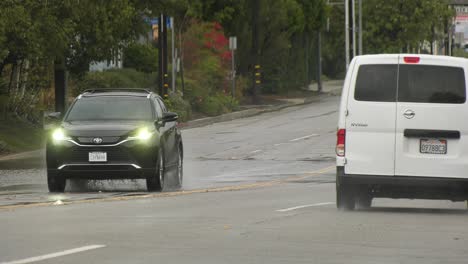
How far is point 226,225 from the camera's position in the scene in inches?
584

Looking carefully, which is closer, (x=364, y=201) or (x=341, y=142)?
(x=341, y=142)

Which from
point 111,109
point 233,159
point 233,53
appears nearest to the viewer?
point 111,109

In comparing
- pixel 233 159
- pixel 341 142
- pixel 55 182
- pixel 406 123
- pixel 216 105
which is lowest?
pixel 216 105

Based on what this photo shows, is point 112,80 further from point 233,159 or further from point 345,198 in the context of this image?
point 345,198

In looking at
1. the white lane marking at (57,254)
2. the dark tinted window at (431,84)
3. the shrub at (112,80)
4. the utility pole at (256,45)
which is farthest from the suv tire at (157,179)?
the utility pole at (256,45)

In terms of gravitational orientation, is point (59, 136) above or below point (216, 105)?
above

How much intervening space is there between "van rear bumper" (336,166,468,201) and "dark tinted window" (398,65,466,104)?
102 centimetres

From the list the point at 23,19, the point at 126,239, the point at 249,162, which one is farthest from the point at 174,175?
the point at 126,239

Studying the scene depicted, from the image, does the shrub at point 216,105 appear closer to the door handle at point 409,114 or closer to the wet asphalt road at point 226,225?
the wet asphalt road at point 226,225

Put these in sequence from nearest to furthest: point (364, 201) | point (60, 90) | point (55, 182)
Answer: point (364, 201), point (55, 182), point (60, 90)

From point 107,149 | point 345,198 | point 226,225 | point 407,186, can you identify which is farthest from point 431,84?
point 107,149

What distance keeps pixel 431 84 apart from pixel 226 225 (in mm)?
3699

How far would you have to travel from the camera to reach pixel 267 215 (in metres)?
16.5

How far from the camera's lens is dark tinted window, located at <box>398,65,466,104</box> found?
54.9 feet
